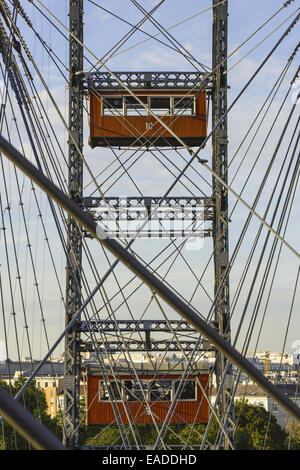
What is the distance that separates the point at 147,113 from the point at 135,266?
17096 millimetres

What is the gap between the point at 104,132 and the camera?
21.0 meters

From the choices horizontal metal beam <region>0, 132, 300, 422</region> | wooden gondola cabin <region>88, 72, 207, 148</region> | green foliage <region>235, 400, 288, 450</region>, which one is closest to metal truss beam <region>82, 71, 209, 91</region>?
wooden gondola cabin <region>88, 72, 207, 148</region>

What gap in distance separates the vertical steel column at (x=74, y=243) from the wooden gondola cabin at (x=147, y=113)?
47.2 inches

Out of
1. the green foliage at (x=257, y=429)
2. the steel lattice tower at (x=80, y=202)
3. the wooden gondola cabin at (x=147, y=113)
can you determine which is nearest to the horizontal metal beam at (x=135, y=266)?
the steel lattice tower at (x=80, y=202)

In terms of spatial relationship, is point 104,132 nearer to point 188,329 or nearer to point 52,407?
point 188,329

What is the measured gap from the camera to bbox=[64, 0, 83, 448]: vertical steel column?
1842cm

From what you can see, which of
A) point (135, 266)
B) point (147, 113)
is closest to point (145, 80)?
point (147, 113)

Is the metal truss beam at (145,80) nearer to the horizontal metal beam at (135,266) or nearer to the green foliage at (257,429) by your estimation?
the horizontal metal beam at (135,266)

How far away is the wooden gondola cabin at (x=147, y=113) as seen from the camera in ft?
66.8

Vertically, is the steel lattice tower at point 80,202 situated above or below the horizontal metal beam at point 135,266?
above

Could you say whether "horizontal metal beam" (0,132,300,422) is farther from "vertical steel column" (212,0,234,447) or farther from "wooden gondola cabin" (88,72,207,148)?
"wooden gondola cabin" (88,72,207,148)
